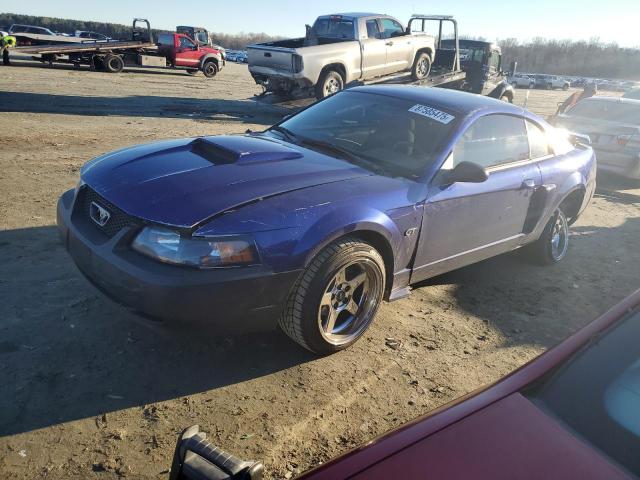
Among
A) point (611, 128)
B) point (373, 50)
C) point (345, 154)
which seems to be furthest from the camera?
point (373, 50)

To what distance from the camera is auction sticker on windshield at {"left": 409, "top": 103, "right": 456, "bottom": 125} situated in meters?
3.81

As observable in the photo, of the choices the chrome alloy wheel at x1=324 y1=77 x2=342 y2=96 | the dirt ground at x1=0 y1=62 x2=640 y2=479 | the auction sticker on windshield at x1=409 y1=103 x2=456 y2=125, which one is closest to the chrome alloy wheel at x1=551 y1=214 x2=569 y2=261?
the dirt ground at x1=0 y1=62 x2=640 y2=479

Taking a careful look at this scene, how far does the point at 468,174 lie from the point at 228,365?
6.61 feet

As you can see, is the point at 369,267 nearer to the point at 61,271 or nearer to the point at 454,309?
the point at 454,309

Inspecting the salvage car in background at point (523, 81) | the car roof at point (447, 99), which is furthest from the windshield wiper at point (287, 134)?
the salvage car in background at point (523, 81)

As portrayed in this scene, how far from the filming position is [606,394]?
152 centimetres

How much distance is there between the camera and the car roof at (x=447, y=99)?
3959 millimetres

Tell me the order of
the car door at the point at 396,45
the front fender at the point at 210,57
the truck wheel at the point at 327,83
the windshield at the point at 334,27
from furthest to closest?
the front fender at the point at 210,57 → the car door at the point at 396,45 → the windshield at the point at 334,27 → the truck wheel at the point at 327,83

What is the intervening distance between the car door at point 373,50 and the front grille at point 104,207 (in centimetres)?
1054

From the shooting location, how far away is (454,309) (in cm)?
405

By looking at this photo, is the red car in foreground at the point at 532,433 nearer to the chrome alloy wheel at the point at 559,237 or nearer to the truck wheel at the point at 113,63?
the chrome alloy wheel at the point at 559,237

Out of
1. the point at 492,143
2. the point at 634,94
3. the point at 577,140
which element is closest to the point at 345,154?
the point at 492,143

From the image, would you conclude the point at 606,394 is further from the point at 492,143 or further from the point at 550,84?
the point at 550,84

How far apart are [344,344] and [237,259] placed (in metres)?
1.00
